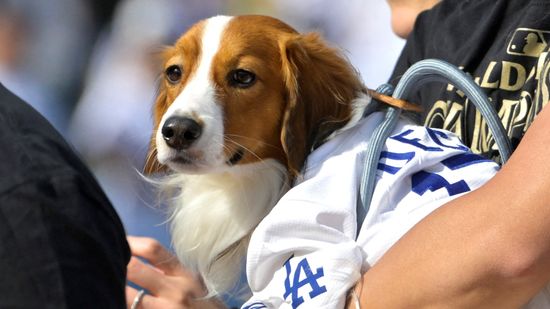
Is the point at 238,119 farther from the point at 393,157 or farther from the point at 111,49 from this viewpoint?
the point at 111,49

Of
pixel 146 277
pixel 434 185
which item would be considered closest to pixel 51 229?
pixel 434 185

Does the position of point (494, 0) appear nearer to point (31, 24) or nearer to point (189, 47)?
point (189, 47)

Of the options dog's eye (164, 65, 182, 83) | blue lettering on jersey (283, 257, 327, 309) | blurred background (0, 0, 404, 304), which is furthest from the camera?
blurred background (0, 0, 404, 304)

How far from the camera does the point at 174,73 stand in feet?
6.11

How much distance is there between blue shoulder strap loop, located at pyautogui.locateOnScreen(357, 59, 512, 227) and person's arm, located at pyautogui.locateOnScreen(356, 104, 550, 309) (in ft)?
0.69

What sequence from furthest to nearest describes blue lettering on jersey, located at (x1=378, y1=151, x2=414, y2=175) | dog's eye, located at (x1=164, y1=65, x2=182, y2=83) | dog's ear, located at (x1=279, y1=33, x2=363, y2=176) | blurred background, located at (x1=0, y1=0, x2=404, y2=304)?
blurred background, located at (x1=0, y1=0, x2=404, y2=304)
dog's eye, located at (x1=164, y1=65, x2=182, y2=83)
dog's ear, located at (x1=279, y1=33, x2=363, y2=176)
blue lettering on jersey, located at (x1=378, y1=151, x2=414, y2=175)

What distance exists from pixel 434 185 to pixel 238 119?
44 cm

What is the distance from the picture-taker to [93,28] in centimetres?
285

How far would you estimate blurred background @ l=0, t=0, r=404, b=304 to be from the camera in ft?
8.66

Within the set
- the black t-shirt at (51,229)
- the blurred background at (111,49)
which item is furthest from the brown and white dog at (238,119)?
the black t-shirt at (51,229)

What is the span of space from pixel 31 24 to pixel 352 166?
1663 millimetres

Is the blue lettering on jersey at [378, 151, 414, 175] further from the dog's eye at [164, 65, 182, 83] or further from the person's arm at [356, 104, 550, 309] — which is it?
the dog's eye at [164, 65, 182, 83]

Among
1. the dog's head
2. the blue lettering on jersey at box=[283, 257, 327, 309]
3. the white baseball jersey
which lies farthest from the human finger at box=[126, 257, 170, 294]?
the blue lettering on jersey at box=[283, 257, 327, 309]

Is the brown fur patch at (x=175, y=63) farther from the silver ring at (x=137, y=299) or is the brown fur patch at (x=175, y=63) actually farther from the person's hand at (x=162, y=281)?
the silver ring at (x=137, y=299)
